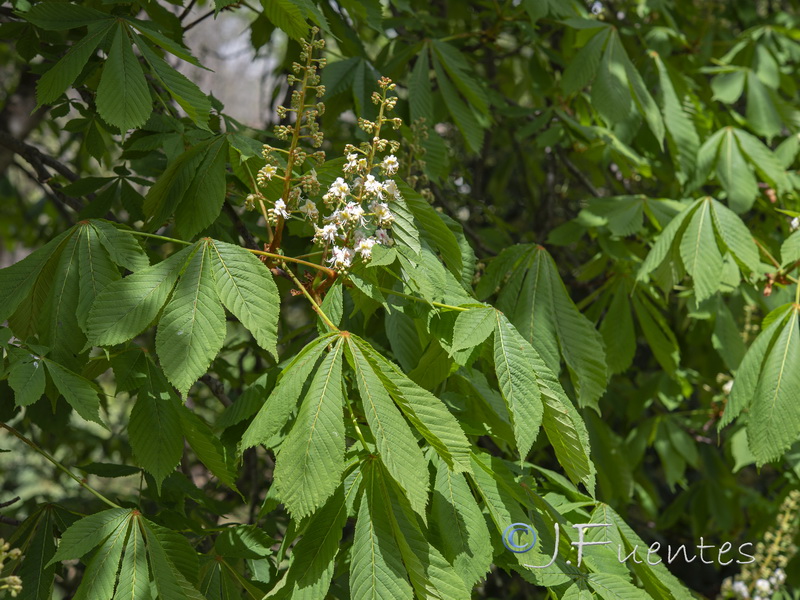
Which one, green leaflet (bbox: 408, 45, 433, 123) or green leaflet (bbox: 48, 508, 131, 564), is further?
green leaflet (bbox: 408, 45, 433, 123)

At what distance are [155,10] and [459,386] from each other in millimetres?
1270

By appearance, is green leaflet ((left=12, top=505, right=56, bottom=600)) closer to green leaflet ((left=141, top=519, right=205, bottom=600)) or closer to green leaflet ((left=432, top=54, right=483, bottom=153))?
green leaflet ((left=141, top=519, right=205, bottom=600))

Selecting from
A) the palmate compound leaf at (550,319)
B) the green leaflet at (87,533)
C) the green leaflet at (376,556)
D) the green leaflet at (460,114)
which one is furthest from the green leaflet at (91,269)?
the green leaflet at (460,114)

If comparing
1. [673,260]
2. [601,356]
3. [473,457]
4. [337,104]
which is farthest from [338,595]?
[337,104]

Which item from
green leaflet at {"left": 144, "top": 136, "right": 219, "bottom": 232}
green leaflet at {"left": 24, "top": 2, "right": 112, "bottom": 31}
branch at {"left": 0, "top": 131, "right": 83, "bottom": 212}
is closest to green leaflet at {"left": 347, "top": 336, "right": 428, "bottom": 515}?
green leaflet at {"left": 144, "top": 136, "right": 219, "bottom": 232}

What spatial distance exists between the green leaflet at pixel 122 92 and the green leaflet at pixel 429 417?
705 millimetres

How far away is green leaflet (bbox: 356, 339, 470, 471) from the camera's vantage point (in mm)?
1124

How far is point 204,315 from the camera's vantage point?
3.86 feet

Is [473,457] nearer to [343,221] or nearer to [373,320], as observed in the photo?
[343,221]

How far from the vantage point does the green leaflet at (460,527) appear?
1245mm

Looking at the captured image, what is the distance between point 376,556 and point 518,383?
35 cm

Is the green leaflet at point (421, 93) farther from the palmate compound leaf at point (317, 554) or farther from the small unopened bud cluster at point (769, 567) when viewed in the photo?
the small unopened bud cluster at point (769, 567)

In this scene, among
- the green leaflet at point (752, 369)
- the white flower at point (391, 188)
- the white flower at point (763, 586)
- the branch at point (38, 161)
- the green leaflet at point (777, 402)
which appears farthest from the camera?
the white flower at point (763, 586)

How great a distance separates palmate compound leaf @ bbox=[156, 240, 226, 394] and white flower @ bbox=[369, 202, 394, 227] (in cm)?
29
